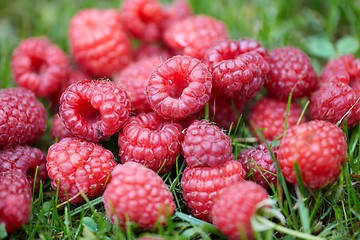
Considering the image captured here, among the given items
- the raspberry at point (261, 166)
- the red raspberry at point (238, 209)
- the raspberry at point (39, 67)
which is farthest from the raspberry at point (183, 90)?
the raspberry at point (39, 67)

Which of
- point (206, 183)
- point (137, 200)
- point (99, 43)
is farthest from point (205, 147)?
point (99, 43)

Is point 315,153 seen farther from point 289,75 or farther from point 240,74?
point 289,75

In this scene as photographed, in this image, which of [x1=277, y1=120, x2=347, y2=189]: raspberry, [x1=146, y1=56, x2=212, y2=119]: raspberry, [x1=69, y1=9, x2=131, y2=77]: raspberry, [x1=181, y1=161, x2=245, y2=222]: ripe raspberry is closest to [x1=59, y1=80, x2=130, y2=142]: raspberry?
[x1=146, y1=56, x2=212, y2=119]: raspberry

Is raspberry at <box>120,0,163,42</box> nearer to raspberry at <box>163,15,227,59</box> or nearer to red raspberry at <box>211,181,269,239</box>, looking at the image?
raspberry at <box>163,15,227,59</box>

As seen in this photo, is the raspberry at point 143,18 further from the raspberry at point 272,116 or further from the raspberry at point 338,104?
the raspberry at point 338,104

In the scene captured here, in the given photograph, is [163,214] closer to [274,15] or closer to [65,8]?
Answer: [274,15]
